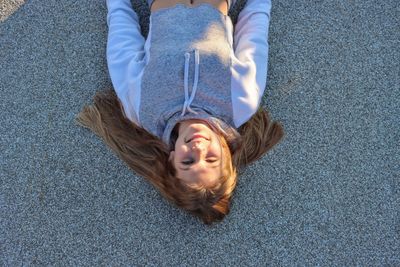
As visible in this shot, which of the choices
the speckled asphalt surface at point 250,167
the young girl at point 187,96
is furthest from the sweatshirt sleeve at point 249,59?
the speckled asphalt surface at point 250,167

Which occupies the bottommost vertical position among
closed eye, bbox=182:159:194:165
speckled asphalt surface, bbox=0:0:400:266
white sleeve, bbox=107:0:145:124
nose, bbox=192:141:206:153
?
speckled asphalt surface, bbox=0:0:400:266

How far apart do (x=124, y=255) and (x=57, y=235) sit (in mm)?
211

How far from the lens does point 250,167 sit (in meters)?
1.40

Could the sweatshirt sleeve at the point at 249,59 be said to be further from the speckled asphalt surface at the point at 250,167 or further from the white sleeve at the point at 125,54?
the white sleeve at the point at 125,54

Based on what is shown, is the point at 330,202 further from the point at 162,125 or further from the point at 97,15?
the point at 97,15

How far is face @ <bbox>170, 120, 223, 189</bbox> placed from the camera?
110cm

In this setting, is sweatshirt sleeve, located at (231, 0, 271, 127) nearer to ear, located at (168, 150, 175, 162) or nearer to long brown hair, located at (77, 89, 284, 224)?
long brown hair, located at (77, 89, 284, 224)

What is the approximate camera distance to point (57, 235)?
1368 millimetres

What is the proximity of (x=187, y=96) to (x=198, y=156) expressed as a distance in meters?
0.21

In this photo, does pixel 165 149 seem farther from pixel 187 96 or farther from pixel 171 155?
pixel 187 96

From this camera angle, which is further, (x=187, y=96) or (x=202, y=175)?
(x=187, y=96)

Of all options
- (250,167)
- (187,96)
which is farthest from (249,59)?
(250,167)

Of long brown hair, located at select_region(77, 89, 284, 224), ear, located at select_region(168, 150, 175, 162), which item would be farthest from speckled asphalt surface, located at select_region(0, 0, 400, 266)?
ear, located at select_region(168, 150, 175, 162)

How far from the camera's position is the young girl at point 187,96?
4.00 feet
